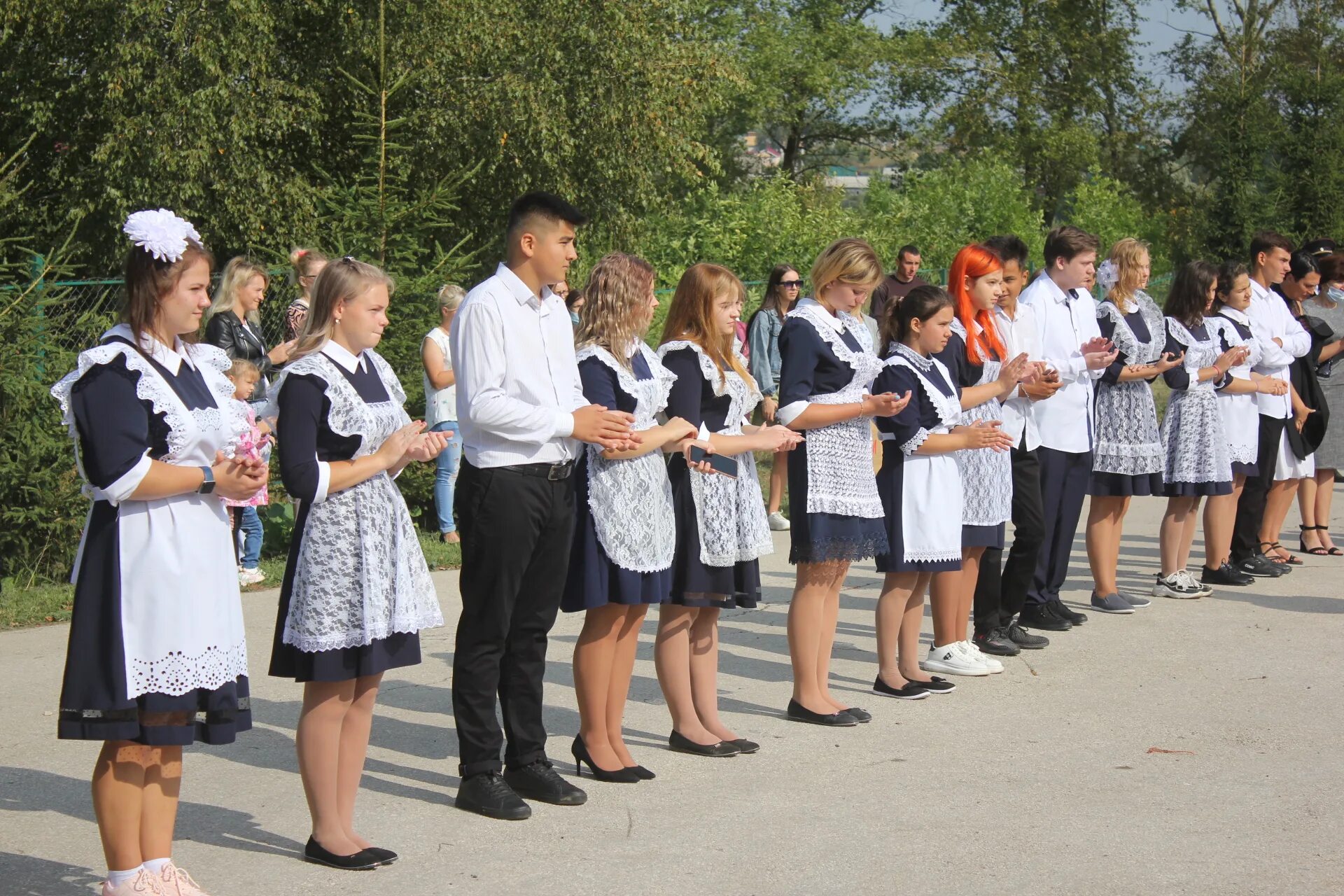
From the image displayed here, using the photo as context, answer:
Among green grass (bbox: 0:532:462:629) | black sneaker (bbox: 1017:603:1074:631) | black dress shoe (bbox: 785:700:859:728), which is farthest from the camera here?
black sneaker (bbox: 1017:603:1074:631)

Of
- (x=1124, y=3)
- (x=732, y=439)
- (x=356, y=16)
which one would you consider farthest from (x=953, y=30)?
(x=732, y=439)

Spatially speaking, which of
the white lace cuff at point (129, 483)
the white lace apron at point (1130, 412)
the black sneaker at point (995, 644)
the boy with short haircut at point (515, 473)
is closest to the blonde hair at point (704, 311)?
the boy with short haircut at point (515, 473)

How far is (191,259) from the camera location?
4094 mm

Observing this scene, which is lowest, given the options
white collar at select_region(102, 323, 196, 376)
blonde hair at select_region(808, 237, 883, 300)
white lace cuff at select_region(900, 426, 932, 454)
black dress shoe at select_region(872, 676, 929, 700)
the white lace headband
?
black dress shoe at select_region(872, 676, 929, 700)

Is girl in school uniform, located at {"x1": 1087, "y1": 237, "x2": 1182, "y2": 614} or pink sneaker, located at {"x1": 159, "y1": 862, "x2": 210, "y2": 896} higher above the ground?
girl in school uniform, located at {"x1": 1087, "y1": 237, "x2": 1182, "y2": 614}

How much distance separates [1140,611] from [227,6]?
37.4ft

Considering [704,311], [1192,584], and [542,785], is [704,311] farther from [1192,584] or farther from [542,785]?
[1192,584]

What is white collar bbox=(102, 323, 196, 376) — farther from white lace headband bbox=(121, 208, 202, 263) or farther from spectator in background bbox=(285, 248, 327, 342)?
spectator in background bbox=(285, 248, 327, 342)

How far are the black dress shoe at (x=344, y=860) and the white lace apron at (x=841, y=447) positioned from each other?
2.45 metres

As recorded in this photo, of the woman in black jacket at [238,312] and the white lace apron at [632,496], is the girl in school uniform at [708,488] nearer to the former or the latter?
the white lace apron at [632,496]

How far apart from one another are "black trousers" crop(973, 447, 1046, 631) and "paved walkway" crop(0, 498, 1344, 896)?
34 centimetres

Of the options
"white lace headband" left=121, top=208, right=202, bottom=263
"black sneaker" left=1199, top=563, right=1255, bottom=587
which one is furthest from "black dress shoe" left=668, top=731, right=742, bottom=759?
"black sneaker" left=1199, top=563, right=1255, bottom=587

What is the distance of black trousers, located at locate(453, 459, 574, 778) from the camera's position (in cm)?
497

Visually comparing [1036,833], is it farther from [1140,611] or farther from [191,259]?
[1140,611]
